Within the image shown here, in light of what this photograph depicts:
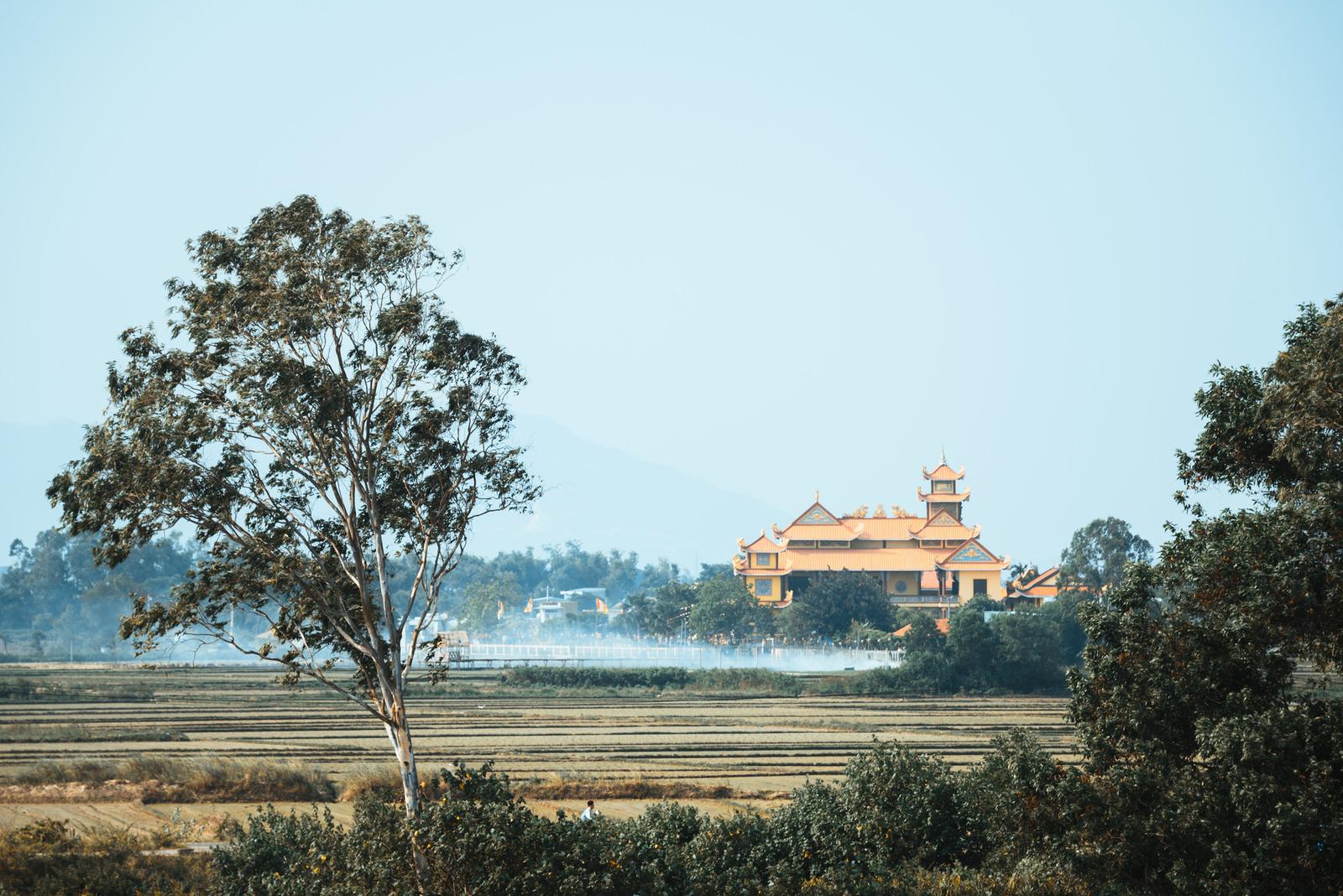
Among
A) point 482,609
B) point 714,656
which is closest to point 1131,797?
point 714,656

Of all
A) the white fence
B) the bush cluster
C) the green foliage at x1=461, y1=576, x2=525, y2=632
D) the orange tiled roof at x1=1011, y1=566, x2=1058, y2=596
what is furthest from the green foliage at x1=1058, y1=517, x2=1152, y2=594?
the bush cluster

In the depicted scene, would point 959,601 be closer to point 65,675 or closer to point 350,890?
point 65,675

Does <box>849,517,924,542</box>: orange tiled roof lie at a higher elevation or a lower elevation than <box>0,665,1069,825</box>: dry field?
higher

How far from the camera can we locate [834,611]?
108 metres

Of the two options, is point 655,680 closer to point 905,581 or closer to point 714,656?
point 714,656

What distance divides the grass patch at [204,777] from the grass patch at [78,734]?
459 inches

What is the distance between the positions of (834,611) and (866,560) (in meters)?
14.1

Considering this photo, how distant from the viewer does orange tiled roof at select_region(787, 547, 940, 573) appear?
120m

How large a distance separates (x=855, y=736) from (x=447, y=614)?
147547 millimetres

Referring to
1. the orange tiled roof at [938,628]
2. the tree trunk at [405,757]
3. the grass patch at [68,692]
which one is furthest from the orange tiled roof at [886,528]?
the tree trunk at [405,757]

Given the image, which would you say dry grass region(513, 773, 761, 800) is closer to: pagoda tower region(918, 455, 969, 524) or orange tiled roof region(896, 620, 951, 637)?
orange tiled roof region(896, 620, 951, 637)

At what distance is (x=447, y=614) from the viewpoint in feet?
643

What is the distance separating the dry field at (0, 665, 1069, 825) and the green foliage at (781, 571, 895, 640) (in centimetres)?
2958

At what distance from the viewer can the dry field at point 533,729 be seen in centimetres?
4325
